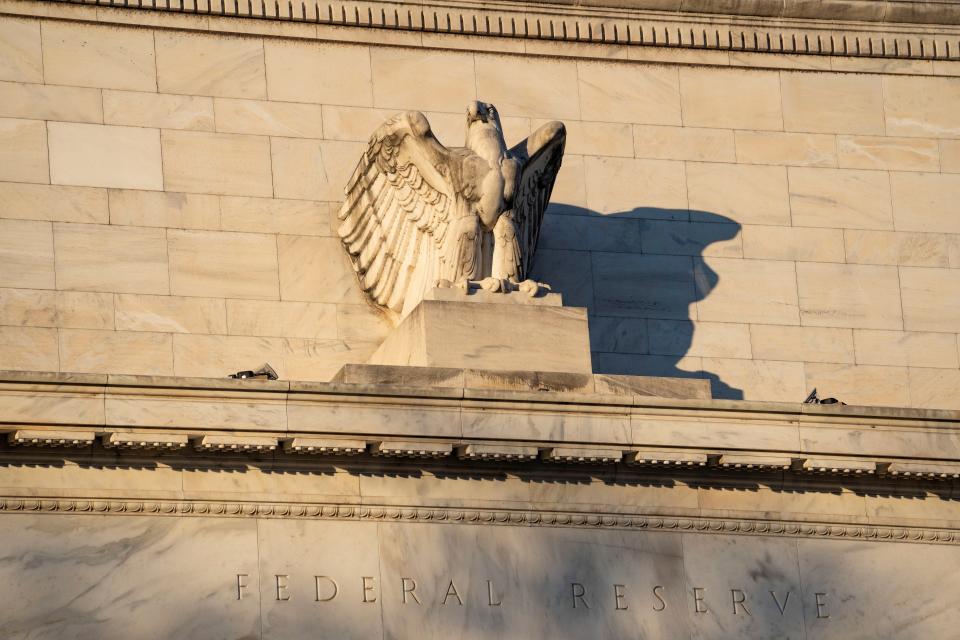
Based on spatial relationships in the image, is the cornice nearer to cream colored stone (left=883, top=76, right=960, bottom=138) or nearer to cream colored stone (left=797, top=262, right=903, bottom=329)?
cream colored stone (left=883, top=76, right=960, bottom=138)

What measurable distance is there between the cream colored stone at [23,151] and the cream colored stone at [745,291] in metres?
6.46

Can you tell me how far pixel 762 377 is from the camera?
24.7 meters

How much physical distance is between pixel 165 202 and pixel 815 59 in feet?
23.6

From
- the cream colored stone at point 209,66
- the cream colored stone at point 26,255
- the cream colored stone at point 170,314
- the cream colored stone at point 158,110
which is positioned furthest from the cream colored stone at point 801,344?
the cream colored stone at point 26,255

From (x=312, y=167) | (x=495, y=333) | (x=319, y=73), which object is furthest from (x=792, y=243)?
(x=319, y=73)

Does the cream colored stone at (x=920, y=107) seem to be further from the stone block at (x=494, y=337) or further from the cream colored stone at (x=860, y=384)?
the stone block at (x=494, y=337)

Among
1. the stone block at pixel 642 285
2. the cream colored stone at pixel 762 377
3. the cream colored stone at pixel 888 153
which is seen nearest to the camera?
the cream colored stone at pixel 762 377

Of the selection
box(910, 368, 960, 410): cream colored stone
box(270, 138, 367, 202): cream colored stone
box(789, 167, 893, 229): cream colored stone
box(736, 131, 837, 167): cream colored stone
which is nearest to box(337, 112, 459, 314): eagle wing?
box(270, 138, 367, 202): cream colored stone

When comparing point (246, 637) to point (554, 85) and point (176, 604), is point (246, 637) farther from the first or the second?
point (554, 85)

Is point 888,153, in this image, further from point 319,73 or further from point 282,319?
point 282,319

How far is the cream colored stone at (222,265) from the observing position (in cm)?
2356

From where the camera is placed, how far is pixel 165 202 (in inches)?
938

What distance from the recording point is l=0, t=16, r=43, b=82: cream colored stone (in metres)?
24.0

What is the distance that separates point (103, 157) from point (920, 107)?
8.63 meters
